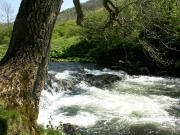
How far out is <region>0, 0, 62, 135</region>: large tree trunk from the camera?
2555 mm

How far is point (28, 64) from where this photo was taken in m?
2.69

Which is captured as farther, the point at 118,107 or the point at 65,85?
the point at 65,85

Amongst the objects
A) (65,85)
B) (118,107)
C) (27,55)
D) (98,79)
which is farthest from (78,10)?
(98,79)

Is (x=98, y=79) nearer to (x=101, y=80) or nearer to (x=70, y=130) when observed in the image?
(x=101, y=80)

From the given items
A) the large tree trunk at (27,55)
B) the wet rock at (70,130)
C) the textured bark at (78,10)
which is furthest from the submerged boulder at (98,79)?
the large tree trunk at (27,55)

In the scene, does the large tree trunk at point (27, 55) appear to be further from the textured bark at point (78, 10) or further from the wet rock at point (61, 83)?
the wet rock at point (61, 83)

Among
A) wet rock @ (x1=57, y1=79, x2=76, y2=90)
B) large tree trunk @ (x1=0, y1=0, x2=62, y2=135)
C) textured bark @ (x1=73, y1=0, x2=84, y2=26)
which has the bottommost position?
wet rock @ (x1=57, y1=79, x2=76, y2=90)

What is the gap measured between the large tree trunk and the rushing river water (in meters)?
2.03

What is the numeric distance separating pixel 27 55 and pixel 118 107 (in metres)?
6.30

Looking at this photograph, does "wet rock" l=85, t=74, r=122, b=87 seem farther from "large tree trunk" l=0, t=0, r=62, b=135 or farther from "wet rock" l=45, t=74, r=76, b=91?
"large tree trunk" l=0, t=0, r=62, b=135

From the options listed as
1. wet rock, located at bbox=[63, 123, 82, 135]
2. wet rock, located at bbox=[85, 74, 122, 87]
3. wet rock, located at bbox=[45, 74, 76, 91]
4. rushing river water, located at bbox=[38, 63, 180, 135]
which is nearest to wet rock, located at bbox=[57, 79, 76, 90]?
wet rock, located at bbox=[45, 74, 76, 91]

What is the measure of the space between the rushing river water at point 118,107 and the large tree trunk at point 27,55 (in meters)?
2.03

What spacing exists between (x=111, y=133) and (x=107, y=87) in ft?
17.9

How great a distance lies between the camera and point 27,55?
8.73 feet
